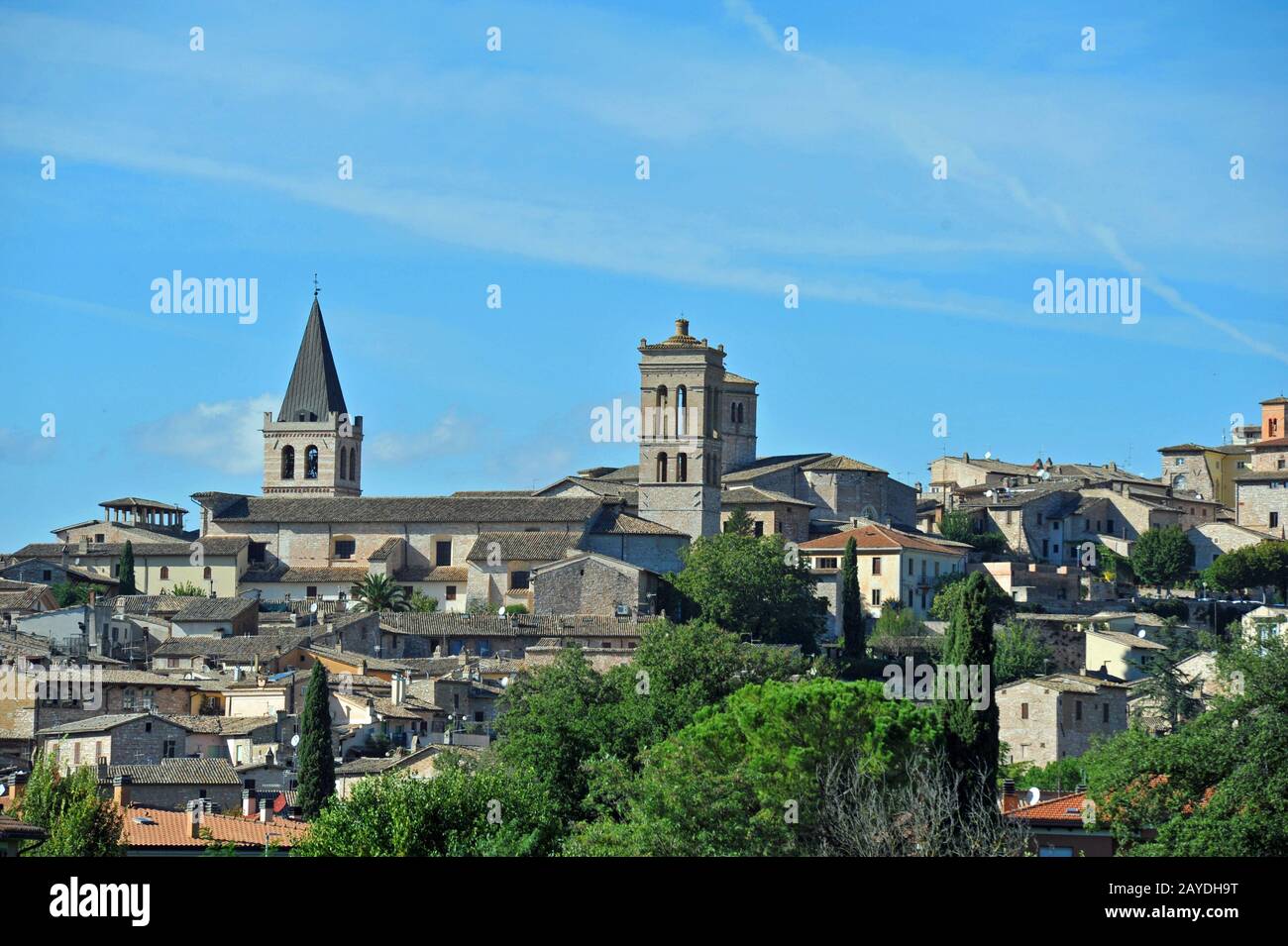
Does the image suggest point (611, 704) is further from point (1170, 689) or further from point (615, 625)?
point (615, 625)

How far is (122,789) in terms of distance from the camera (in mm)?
38469

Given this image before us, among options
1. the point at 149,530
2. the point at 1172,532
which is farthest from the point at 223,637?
the point at 1172,532

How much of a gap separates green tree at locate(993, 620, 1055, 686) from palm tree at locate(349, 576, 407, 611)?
60.7 feet

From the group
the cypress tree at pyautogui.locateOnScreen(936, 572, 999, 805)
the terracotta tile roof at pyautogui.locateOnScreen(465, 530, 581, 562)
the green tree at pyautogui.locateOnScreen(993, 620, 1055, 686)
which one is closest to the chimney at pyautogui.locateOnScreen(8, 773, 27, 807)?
the cypress tree at pyautogui.locateOnScreen(936, 572, 999, 805)

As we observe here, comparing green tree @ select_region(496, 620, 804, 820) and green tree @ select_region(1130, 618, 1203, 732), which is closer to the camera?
green tree @ select_region(496, 620, 804, 820)

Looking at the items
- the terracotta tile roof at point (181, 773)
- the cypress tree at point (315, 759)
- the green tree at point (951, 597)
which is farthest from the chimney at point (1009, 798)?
the green tree at point (951, 597)

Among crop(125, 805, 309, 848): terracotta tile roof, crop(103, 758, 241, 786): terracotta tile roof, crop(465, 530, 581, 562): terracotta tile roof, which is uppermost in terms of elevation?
crop(465, 530, 581, 562): terracotta tile roof

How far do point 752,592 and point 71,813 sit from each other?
32025mm

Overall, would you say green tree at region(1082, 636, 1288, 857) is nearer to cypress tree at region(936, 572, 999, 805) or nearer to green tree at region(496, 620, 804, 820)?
cypress tree at region(936, 572, 999, 805)

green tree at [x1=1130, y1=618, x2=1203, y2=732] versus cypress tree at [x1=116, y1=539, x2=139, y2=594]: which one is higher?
cypress tree at [x1=116, y1=539, x2=139, y2=594]

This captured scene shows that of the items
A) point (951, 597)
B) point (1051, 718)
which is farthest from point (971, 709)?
point (951, 597)

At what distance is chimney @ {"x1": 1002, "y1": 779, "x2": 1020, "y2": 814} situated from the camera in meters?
36.2

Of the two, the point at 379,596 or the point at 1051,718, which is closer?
the point at 1051,718
